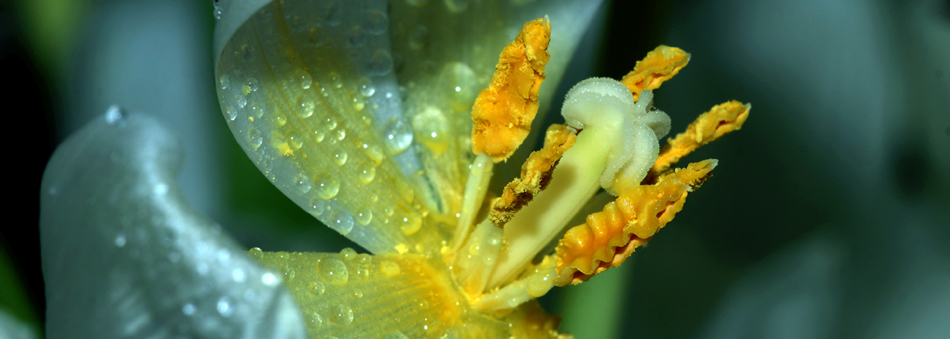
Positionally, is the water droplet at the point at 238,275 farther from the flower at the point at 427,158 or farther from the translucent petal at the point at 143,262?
the flower at the point at 427,158

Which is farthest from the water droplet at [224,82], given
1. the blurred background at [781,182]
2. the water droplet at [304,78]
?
the blurred background at [781,182]

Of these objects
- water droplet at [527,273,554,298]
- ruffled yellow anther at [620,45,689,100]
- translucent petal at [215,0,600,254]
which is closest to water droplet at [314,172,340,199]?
translucent petal at [215,0,600,254]

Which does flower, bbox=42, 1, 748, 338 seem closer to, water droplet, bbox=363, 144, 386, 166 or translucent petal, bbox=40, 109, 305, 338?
water droplet, bbox=363, 144, 386, 166

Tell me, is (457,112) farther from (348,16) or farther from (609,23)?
(609,23)

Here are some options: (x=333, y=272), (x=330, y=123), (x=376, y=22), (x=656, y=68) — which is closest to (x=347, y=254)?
(x=333, y=272)

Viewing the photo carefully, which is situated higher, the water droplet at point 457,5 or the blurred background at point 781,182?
the water droplet at point 457,5

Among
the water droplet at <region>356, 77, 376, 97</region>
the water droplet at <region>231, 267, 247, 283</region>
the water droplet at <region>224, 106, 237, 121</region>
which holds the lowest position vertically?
the water droplet at <region>356, 77, 376, 97</region>
